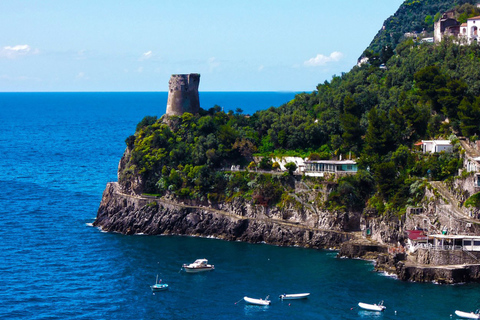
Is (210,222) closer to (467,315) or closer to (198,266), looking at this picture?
(198,266)

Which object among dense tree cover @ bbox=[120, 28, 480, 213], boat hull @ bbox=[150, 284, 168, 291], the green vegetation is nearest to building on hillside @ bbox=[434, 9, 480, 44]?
dense tree cover @ bbox=[120, 28, 480, 213]

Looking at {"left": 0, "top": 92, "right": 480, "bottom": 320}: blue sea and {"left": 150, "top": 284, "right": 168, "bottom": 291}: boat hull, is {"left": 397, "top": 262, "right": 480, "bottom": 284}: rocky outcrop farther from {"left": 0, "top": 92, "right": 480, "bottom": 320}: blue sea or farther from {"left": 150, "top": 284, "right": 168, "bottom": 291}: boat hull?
{"left": 150, "top": 284, "right": 168, "bottom": 291}: boat hull

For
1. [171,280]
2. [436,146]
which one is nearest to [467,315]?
[436,146]

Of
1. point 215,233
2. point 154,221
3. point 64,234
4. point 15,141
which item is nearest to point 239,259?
point 215,233

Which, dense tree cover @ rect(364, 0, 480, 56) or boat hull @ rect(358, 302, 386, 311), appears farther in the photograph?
dense tree cover @ rect(364, 0, 480, 56)

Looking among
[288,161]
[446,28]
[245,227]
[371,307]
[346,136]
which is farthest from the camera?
[446,28]

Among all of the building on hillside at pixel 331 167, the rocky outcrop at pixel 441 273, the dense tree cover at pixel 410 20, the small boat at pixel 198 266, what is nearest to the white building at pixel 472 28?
the dense tree cover at pixel 410 20
